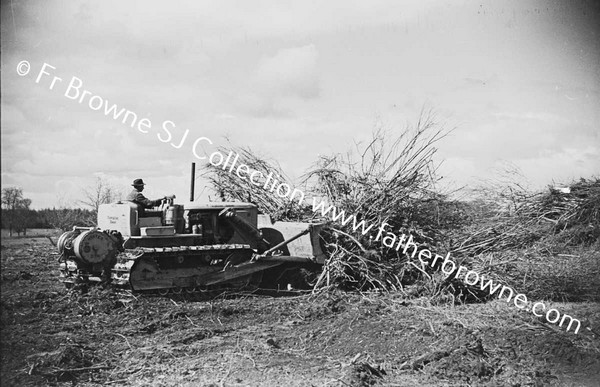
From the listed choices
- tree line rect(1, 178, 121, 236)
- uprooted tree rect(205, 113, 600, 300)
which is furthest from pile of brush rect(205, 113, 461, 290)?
tree line rect(1, 178, 121, 236)

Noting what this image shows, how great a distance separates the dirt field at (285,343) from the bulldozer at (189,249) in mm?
409

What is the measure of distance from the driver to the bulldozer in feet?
0.35

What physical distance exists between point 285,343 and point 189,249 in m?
3.09

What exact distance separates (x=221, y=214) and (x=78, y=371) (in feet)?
15.9

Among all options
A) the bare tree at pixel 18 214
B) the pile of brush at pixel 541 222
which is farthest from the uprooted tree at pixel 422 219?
the bare tree at pixel 18 214

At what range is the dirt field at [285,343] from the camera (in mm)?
5570

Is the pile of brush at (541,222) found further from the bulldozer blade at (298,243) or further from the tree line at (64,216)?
the tree line at (64,216)

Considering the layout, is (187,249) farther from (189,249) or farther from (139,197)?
(139,197)

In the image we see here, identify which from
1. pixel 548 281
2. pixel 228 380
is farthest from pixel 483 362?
pixel 548 281

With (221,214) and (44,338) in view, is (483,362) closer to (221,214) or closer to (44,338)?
(44,338)

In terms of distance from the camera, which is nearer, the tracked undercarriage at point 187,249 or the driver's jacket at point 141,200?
the tracked undercarriage at point 187,249

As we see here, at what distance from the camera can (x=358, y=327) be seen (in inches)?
287

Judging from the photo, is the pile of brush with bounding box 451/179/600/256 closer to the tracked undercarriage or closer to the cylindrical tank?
the tracked undercarriage

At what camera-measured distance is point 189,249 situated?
927cm
